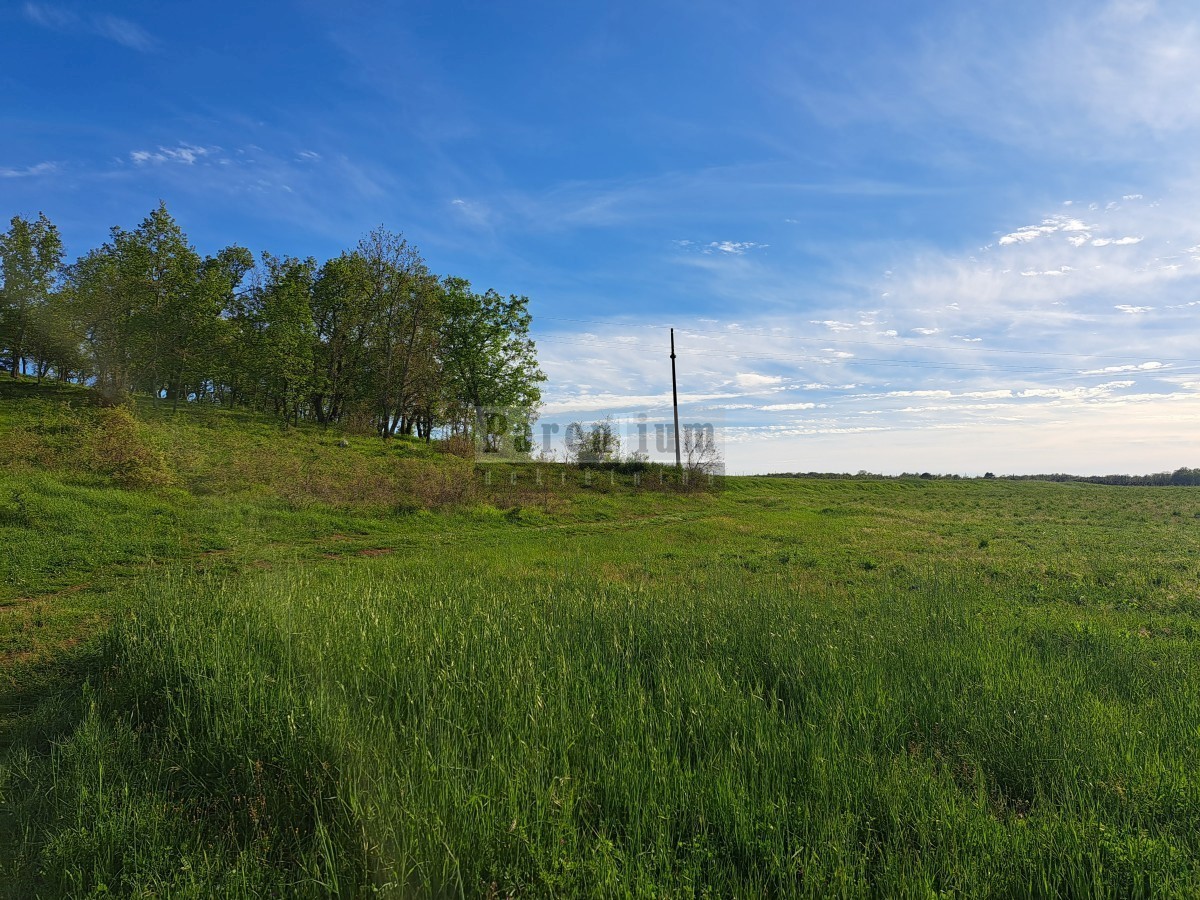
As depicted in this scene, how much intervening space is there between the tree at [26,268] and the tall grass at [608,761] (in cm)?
4859

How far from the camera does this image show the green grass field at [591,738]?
3152 mm

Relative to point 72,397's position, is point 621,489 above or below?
below

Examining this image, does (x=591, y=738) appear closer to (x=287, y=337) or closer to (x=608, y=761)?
(x=608, y=761)

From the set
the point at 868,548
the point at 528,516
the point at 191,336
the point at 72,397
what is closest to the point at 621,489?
the point at 528,516

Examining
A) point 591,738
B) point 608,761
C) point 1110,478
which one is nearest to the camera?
point 608,761

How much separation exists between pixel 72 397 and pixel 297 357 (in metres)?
Answer: 12.6

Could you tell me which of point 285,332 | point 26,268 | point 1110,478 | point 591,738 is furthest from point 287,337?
point 1110,478

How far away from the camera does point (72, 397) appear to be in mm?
32125

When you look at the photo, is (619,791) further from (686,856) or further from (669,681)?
(669,681)

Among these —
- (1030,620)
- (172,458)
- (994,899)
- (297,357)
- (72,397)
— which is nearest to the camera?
(994,899)

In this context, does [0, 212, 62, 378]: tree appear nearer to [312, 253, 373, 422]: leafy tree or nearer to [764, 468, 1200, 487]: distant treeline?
[312, 253, 373, 422]: leafy tree

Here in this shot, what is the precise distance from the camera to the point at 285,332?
136 feet

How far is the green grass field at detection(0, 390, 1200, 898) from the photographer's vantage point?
315cm

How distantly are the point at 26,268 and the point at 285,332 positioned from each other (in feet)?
56.7
